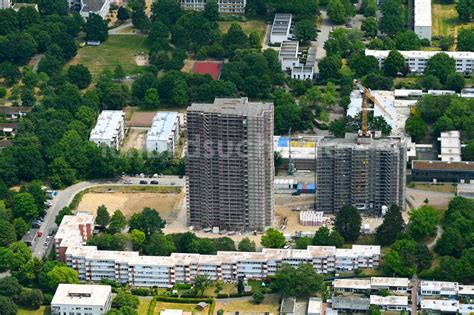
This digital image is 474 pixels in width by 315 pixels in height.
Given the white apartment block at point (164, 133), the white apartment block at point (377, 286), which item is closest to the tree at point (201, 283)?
the white apartment block at point (377, 286)

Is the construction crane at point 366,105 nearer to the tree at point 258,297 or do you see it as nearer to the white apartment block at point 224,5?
the tree at point 258,297

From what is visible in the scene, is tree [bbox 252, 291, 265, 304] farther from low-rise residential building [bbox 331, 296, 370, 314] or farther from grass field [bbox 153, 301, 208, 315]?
low-rise residential building [bbox 331, 296, 370, 314]

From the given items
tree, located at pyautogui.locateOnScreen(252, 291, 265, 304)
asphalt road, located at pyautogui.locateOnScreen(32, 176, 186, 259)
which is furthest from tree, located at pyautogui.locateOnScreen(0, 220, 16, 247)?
tree, located at pyautogui.locateOnScreen(252, 291, 265, 304)

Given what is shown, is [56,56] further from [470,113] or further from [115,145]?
[470,113]

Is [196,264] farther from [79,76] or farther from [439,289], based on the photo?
[79,76]

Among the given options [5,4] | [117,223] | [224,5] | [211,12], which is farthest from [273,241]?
[5,4]

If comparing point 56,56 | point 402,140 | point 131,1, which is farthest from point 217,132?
point 131,1
